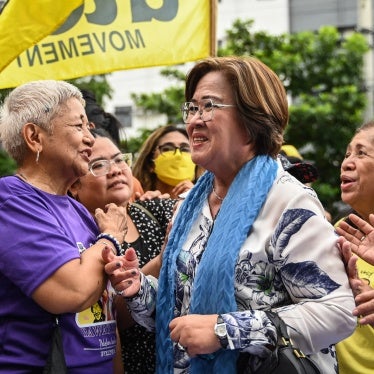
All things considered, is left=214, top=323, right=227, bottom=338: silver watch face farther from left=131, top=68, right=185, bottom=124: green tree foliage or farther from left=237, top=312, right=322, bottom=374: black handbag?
left=131, top=68, right=185, bottom=124: green tree foliage

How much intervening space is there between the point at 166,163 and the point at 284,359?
116 inches

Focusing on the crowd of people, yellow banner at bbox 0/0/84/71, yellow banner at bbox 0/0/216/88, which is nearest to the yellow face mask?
yellow banner at bbox 0/0/216/88

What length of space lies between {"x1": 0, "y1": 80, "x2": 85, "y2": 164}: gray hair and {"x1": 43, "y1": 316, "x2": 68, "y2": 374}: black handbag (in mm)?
749

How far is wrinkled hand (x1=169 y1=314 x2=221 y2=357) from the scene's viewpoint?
305 cm

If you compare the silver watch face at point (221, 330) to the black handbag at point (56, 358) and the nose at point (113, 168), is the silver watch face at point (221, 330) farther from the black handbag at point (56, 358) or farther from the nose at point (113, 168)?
the nose at point (113, 168)

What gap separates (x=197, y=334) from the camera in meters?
3.06

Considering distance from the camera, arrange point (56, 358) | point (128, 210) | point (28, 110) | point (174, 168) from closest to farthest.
A: 1. point (56, 358)
2. point (28, 110)
3. point (128, 210)
4. point (174, 168)

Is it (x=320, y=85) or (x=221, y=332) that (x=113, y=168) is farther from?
(x=320, y=85)

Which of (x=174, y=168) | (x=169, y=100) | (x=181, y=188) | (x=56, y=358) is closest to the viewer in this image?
(x=56, y=358)

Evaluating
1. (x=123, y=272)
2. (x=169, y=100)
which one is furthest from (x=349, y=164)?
(x=169, y=100)

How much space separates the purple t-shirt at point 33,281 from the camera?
10.5 feet

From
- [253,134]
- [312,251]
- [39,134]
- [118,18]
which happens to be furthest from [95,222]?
[118,18]

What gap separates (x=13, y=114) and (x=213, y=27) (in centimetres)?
269

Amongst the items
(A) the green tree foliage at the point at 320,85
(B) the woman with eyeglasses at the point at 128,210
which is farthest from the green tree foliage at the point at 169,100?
(B) the woman with eyeglasses at the point at 128,210
